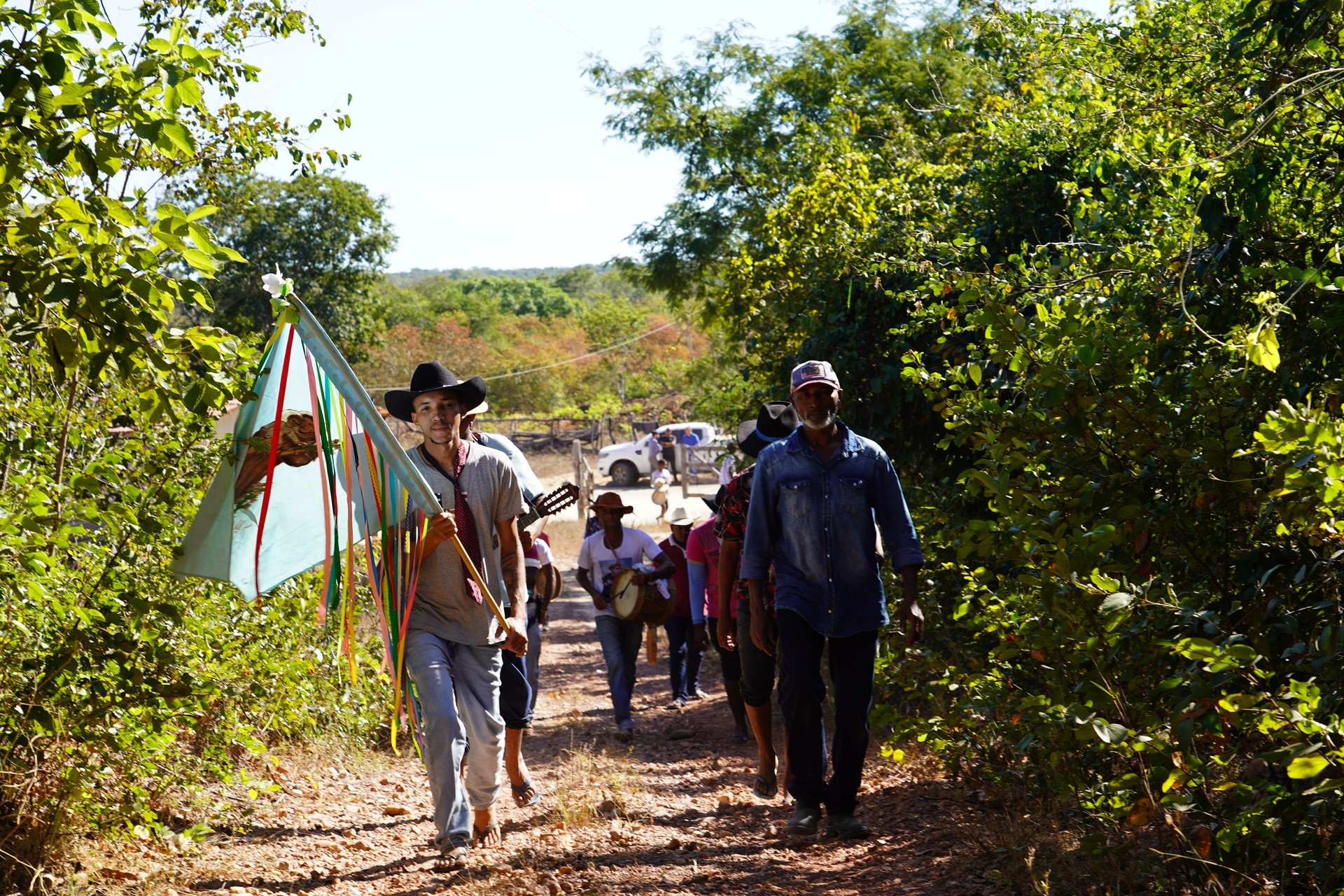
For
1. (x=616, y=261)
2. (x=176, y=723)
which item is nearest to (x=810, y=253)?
(x=176, y=723)

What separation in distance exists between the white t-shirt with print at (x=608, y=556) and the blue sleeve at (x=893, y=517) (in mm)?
4470

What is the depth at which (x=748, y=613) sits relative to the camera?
6879 millimetres

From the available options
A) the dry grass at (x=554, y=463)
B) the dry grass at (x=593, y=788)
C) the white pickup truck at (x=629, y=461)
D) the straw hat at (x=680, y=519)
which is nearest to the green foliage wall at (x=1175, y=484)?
the dry grass at (x=593, y=788)

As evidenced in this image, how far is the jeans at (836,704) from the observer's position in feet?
Result: 19.5

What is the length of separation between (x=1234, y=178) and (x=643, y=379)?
61.8m

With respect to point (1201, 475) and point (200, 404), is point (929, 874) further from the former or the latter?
point (200, 404)

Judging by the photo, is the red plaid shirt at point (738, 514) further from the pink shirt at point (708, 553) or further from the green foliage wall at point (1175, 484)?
the pink shirt at point (708, 553)

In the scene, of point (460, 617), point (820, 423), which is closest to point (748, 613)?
point (820, 423)

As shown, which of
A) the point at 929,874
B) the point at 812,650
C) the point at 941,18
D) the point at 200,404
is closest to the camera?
the point at 200,404

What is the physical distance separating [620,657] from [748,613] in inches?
131

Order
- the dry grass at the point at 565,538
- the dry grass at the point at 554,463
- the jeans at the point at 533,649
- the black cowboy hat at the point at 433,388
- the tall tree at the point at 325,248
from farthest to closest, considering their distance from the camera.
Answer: the dry grass at the point at 554,463 → the tall tree at the point at 325,248 → the dry grass at the point at 565,538 → the jeans at the point at 533,649 → the black cowboy hat at the point at 433,388

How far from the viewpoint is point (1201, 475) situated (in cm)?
404

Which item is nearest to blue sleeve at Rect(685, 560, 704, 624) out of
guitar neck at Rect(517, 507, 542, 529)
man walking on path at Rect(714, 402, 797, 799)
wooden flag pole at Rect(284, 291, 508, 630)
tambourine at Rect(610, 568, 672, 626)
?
tambourine at Rect(610, 568, 672, 626)

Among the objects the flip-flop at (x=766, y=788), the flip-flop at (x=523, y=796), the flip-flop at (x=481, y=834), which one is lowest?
the flip-flop at (x=766, y=788)
